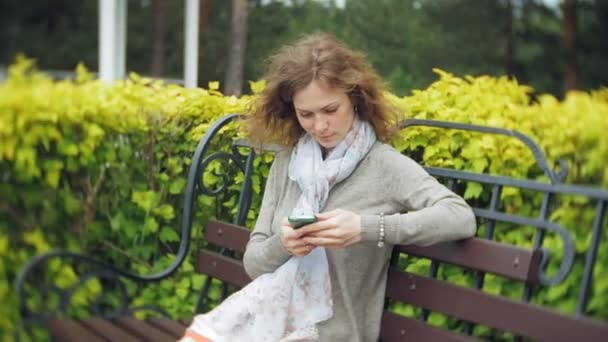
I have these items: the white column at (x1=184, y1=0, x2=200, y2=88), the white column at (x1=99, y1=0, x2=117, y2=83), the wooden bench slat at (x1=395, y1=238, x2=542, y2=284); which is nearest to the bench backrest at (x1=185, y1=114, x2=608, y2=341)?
the wooden bench slat at (x1=395, y1=238, x2=542, y2=284)

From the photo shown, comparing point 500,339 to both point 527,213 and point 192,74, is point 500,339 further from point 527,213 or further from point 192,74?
point 192,74

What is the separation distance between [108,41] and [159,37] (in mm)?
10781

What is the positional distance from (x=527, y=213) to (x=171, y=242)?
131cm

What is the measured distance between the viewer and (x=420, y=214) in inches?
78.4

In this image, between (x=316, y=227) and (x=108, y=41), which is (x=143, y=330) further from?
(x=108, y=41)

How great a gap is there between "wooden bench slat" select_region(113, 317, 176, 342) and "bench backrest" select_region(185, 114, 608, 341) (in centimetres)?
70

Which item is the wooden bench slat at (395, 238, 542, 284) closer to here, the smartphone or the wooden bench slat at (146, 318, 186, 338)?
the smartphone

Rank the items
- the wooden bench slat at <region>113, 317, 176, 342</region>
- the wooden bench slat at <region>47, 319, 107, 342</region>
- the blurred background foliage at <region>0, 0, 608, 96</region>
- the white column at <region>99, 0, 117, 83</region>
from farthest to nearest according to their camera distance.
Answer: the blurred background foliage at <region>0, 0, 608, 96</region>, the white column at <region>99, 0, 117, 83</region>, the wooden bench slat at <region>113, 317, 176, 342</region>, the wooden bench slat at <region>47, 319, 107, 342</region>

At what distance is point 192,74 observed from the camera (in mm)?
8609

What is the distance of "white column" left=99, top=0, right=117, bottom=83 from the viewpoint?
759cm

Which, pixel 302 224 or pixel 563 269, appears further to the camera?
pixel 302 224

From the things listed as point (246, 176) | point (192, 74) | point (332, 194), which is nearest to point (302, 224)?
point (332, 194)

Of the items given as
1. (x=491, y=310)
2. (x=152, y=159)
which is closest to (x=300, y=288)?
(x=491, y=310)

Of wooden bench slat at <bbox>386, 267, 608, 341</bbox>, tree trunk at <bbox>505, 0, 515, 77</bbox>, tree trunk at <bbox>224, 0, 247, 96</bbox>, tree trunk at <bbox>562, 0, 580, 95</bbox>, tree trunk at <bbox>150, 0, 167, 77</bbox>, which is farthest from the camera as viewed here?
tree trunk at <bbox>150, 0, 167, 77</bbox>
